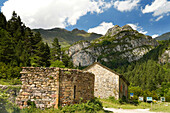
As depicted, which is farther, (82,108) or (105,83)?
(105,83)

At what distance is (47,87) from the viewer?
930 cm

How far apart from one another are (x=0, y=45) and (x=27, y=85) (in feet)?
57.6

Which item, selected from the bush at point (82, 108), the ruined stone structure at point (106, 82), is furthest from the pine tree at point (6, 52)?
the bush at point (82, 108)

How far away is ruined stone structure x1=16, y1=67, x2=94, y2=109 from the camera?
9102mm

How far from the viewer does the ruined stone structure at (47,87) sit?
910 cm

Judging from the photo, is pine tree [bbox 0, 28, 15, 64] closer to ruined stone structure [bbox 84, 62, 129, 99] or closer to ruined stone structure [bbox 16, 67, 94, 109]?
ruined stone structure [bbox 84, 62, 129, 99]

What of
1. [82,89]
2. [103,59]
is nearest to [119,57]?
[103,59]

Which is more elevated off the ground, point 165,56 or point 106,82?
point 165,56

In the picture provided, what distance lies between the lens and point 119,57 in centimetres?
19525

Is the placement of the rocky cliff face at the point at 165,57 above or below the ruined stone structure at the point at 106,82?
above

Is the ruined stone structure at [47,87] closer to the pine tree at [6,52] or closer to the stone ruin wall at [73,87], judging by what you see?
the stone ruin wall at [73,87]

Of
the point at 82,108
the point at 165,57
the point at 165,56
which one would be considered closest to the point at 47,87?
the point at 82,108

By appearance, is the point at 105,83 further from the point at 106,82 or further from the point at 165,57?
the point at 165,57

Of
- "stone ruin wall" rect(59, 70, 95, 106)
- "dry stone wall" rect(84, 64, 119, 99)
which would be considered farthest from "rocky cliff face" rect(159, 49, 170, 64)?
"stone ruin wall" rect(59, 70, 95, 106)
